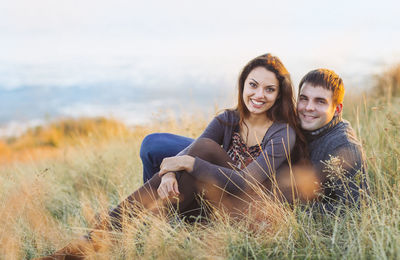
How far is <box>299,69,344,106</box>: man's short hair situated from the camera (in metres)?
3.16

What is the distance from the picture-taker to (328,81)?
125 inches

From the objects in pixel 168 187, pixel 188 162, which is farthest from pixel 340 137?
pixel 168 187

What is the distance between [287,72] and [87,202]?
2292 mm

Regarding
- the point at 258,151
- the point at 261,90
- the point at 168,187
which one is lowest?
the point at 168,187

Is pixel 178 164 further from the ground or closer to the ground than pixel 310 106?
closer to the ground

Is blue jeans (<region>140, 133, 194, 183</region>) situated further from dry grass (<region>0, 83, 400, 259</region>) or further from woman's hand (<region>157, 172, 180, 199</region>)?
woman's hand (<region>157, 172, 180, 199</region>)

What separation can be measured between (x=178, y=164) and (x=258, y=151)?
0.72 m

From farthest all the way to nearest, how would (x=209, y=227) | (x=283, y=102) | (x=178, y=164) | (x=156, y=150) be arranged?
1. (x=156, y=150)
2. (x=283, y=102)
3. (x=178, y=164)
4. (x=209, y=227)

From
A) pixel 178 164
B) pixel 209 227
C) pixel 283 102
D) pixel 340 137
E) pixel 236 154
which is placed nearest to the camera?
pixel 209 227

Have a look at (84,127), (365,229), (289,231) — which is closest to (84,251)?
(289,231)

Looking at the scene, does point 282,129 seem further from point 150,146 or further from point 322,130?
point 150,146

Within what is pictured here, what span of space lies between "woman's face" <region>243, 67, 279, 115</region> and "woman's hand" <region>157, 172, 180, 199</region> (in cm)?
85

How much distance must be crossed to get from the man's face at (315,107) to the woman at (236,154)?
104 mm

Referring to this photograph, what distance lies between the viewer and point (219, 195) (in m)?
2.95
